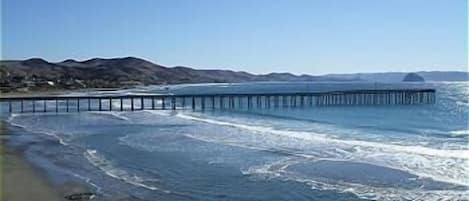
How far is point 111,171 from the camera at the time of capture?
57.8ft

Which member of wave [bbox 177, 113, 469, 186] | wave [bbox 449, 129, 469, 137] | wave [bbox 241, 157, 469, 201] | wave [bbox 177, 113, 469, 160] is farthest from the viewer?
wave [bbox 449, 129, 469, 137]

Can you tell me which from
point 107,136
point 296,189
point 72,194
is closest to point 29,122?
point 107,136

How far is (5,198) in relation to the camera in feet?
45.1

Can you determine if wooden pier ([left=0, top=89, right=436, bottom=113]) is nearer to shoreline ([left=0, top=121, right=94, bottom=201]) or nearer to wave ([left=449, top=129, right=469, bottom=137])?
wave ([left=449, top=129, right=469, bottom=137])

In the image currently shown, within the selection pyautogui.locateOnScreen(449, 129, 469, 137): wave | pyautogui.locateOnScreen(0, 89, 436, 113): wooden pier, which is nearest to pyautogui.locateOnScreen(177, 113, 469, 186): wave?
pyautogui.locateOnScreen(449, 129, 469, 137): wave

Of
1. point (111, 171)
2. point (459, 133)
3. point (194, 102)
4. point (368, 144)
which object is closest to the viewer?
point (111, 171)

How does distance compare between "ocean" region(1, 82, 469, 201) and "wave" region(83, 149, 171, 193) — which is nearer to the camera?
"ocean" region(1, 82, 469, 201)

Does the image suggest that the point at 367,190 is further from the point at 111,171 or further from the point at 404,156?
the point at 111,171

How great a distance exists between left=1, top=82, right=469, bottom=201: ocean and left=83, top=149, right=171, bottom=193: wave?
3cm

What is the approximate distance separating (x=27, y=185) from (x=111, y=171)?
2.64m

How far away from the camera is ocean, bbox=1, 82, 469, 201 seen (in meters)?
14.2

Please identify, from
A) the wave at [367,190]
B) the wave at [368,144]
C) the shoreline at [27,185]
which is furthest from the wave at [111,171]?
the wave at [368,144]

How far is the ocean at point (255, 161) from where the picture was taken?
1424 centimetres

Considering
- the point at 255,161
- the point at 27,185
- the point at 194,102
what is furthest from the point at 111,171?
the point at 194,102
